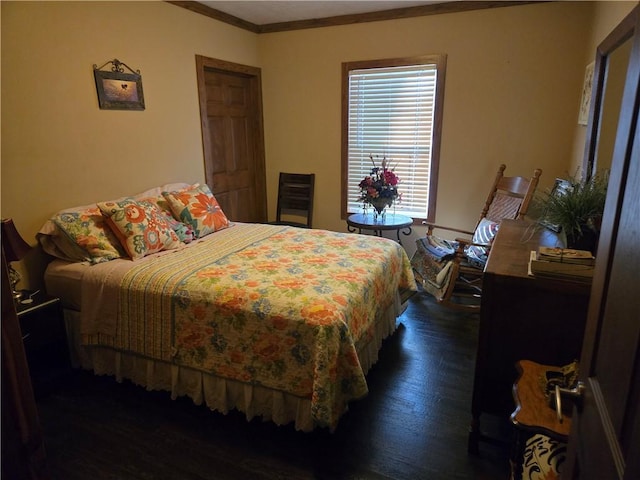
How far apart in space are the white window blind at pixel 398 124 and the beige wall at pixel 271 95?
0.16 m

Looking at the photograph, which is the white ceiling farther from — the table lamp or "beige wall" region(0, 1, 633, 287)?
the table lamp

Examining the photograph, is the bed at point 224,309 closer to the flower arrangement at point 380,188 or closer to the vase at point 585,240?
the flower arrangement at point 380,188

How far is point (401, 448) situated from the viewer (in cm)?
182

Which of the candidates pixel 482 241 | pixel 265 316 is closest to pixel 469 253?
pixel 482 241

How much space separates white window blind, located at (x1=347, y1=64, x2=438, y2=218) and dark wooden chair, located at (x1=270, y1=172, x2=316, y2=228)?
0.54m

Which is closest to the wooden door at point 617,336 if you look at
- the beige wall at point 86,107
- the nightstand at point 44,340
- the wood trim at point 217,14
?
the nightstand at point 44,340

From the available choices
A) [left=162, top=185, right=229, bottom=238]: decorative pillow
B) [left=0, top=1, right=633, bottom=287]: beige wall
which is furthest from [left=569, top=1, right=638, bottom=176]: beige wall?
[left=162, top=185, right=229, bottom=238]: decorative pillow

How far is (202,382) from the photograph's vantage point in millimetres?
2049

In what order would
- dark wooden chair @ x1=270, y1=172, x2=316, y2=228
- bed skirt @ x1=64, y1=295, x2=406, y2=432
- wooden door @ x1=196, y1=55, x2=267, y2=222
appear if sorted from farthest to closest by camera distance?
dark wooden chair @ x1=270, y1=172, x2=316, y2=228 < wooden door @ x1=196, y1=55, x2=267, y2=222 < bed skirt @ x1=64, y1=295, x2=406, y2=432

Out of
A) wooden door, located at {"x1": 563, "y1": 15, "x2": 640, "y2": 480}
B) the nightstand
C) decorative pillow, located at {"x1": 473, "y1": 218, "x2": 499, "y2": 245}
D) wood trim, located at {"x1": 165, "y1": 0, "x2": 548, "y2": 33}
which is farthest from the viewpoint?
wood trim, located at {"x1": 165, "y1": 0, "x2": 548, "y2": 33}

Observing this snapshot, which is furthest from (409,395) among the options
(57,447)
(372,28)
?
(372,28)

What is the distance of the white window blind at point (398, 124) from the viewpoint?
12.1 ft

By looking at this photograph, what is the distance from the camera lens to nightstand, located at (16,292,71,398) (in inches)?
81.4

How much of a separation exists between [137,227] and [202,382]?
1.04m
